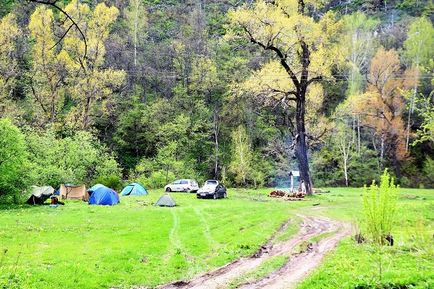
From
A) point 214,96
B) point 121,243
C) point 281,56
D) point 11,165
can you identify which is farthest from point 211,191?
point 214,96

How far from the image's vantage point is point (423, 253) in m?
9.77

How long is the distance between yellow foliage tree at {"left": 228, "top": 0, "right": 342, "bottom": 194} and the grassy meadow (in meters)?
10.8

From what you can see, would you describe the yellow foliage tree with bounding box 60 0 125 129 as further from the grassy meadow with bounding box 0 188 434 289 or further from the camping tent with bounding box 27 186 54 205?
the grassy meadow with bounding box 0 188 434 289

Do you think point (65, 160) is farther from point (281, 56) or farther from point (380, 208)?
point (380, 208)

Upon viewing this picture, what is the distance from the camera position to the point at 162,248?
42.5ft

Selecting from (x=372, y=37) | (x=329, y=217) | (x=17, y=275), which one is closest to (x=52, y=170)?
(x=329, y=217)

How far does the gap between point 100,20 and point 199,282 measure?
36.8 metres

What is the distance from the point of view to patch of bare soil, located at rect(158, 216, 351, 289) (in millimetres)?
9297

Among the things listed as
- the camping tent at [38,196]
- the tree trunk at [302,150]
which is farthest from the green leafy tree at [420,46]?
the camping tent at [38,196]

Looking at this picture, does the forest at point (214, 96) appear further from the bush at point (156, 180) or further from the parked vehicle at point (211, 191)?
the parked vehicle at point (211, 191)

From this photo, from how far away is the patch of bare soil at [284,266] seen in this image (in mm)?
9297

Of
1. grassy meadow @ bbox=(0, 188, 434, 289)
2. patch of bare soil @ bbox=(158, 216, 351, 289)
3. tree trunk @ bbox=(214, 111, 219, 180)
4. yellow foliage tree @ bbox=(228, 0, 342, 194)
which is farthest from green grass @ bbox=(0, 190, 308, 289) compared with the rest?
tree trunk @ bbox=(214, 111, 219, 180)

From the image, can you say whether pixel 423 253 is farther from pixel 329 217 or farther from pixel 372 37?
pixel 372 37

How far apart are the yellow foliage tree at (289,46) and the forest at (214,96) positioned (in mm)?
96
